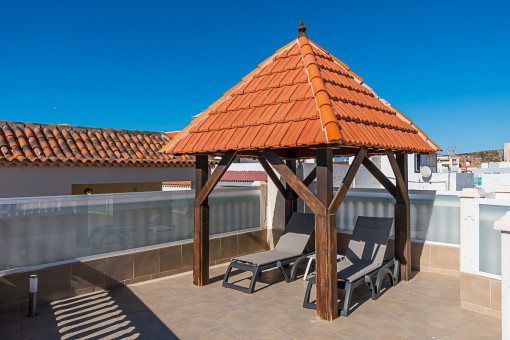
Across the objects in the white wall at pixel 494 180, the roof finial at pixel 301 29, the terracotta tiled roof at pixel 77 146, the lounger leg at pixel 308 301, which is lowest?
the lounger leg at pixel 308 301

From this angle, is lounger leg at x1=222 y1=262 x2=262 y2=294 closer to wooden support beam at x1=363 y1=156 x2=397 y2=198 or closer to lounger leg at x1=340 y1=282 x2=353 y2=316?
lounger leg at x1=340 y1=282 x2=353 y2=316

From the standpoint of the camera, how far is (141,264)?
7.46 m

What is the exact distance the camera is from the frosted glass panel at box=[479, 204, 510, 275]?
5.60 metres

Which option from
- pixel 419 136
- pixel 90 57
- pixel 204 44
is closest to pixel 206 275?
pixel 419 136

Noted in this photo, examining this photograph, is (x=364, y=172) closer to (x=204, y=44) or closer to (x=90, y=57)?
(x=204, y=44)

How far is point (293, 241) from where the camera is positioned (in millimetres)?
8000

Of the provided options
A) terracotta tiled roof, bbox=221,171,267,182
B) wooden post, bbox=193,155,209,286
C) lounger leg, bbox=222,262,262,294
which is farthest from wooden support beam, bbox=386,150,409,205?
terracotta tiled roof, bbox=221,171,267,182

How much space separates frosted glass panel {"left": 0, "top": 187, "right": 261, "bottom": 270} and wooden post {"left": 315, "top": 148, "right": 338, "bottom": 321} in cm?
381

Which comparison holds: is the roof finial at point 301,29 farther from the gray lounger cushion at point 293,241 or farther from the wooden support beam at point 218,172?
the gray lounger cushion at point 293,241

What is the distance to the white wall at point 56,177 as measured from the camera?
31.0 feet

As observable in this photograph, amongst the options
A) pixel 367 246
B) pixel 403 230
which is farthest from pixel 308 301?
pixel 403 230

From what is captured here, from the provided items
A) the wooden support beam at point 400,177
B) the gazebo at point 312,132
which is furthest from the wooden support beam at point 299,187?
the wooden support beam at point 400,177

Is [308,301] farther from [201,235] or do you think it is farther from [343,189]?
[201,235]

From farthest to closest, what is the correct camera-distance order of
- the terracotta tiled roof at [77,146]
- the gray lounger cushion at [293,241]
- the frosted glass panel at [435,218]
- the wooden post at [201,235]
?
the terracotta tiled roof at [77,146], the frosted glass panel at [435,218], the gray lounger cushion at [293,241], the wooden post at [201,235]
